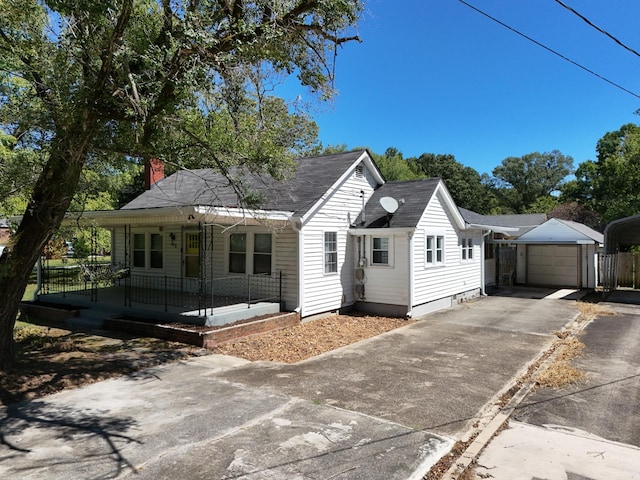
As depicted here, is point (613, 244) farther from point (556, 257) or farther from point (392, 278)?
point (392, 278)

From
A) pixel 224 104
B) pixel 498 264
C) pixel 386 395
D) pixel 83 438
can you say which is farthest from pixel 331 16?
pixel 498 264

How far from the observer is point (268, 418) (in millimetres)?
5398

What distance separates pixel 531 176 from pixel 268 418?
6519 centimetres

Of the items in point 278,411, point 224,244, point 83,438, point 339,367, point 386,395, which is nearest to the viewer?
point 83,438

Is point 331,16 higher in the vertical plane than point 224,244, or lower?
higher

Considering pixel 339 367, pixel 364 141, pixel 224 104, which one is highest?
pixel 364 141

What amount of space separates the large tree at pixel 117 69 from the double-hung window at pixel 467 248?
11427mm

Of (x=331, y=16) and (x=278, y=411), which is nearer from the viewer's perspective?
(x=278, y=411)

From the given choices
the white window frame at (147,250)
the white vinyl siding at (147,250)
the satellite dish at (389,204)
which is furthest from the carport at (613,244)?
the white vinyl siding at (147,250)

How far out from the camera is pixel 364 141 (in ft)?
150

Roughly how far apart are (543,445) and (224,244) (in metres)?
10.2

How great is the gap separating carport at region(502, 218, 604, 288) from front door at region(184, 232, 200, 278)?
14038 millimetres

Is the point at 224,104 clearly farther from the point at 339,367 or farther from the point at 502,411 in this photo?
the point at 502,411

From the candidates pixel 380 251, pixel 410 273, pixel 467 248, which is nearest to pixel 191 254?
pixel 380 251
